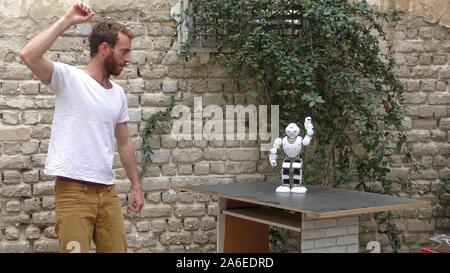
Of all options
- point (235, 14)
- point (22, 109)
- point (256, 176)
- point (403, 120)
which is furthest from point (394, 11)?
point (22, 109)

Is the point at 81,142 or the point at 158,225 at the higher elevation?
the point at 81,142

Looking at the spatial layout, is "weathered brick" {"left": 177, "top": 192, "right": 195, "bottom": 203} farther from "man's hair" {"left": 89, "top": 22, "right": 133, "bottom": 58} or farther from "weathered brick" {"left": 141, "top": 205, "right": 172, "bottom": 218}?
"man's hair" {"left": 89, "top": 22, "right": 133, "bottom": 58}

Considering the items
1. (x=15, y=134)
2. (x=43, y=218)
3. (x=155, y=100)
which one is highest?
(x=155, y=100)

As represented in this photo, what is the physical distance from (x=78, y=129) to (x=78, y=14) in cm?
61

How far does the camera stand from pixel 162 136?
18.7ft

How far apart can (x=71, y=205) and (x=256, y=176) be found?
2.59 m

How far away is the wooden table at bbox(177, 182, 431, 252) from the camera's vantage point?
3822mm

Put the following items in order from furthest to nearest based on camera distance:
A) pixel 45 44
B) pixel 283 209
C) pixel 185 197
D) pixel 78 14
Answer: pixel 185 197, pixel 283 209, pixel 78 14, pixel 45 44

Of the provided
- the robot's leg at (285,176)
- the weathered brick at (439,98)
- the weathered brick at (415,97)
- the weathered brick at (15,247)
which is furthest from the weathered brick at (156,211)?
the weathered brick at (439,98)

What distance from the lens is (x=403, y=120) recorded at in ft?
20.2

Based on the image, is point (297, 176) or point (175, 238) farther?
point (175, 238)

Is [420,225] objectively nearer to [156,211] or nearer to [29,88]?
[156,211]

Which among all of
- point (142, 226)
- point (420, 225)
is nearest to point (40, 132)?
point (142, 226)

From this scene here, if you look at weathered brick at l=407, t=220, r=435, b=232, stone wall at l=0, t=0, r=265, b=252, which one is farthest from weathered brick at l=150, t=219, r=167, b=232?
weathered brick at l=407, t=220, r=435, b=232
